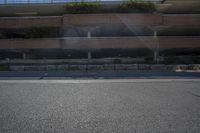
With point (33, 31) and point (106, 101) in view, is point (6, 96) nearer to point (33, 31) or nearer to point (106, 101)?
point (106, 101)

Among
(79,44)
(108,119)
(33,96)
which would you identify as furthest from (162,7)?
(108,119)

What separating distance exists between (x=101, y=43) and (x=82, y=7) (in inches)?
174

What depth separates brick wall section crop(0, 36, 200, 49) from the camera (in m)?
28.6

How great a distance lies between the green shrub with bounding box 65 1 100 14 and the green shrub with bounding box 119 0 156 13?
274 centimetres

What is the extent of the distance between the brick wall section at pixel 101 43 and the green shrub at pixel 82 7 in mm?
3217

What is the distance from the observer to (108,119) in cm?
556

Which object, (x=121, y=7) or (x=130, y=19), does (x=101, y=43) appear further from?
(x=121, y=7)

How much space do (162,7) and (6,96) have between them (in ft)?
86.9

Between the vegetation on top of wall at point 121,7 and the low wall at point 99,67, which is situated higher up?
the vegetation on top of wall at point 121,7

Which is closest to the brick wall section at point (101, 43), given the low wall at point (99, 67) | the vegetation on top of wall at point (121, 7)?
the vegetation on top of wall at point (121, 7)

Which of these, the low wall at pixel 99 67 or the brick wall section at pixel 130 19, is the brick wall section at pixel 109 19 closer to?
the brick wall section at pixel 130 19

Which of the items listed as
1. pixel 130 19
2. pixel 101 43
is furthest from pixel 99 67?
pixel 130 19

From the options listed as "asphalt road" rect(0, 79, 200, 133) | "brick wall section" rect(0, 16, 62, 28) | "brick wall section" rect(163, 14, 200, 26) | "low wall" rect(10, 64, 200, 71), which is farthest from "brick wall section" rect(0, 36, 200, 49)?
"asphalt road" rect(0, 79, 200, 133)

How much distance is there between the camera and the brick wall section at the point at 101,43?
28.6m
